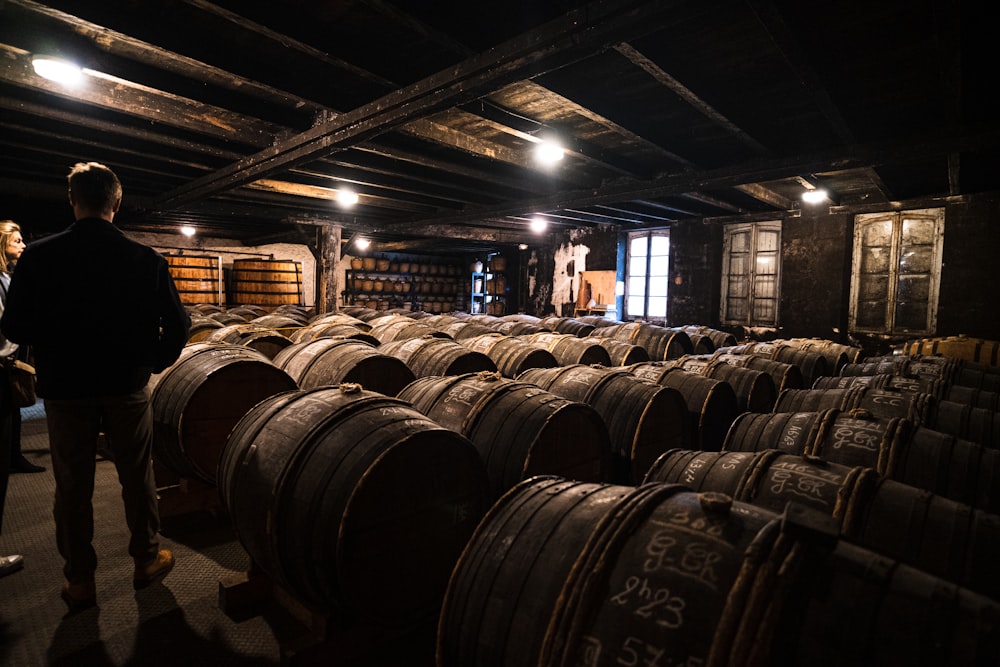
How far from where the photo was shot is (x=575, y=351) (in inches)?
246

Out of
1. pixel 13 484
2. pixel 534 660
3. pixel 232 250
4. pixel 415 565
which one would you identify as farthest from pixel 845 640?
pixel 232 250

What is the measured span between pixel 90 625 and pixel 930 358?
26.2ft

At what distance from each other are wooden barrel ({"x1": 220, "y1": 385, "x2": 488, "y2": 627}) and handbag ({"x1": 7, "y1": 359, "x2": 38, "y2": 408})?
4.88 ft

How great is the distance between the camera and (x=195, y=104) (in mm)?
5016

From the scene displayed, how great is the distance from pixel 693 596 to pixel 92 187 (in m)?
Result: 3.32

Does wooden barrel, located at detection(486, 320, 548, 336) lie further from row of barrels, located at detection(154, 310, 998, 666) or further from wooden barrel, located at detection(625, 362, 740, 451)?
row of barrels, located at detection(154, 310, 998, 666)

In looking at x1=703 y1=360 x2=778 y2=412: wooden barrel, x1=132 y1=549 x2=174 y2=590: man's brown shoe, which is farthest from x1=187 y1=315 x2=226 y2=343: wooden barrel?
x1=703 y1=360 x2=778 y2=412: wooden barrel

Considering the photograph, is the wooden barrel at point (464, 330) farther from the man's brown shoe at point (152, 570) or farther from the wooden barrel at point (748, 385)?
the man's brown shoe at point (152, 570)

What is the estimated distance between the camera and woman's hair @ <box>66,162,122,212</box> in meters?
2.59

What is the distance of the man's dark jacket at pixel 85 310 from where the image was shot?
2.49 m

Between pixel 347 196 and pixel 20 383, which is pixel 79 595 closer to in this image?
pixel 20 383

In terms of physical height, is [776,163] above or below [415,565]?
above

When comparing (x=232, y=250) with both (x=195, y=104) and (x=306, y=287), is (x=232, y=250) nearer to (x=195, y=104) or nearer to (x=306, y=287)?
(x=306, y=287)

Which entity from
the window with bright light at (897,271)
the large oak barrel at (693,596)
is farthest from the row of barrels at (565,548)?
the window with bright light at (897,271)
